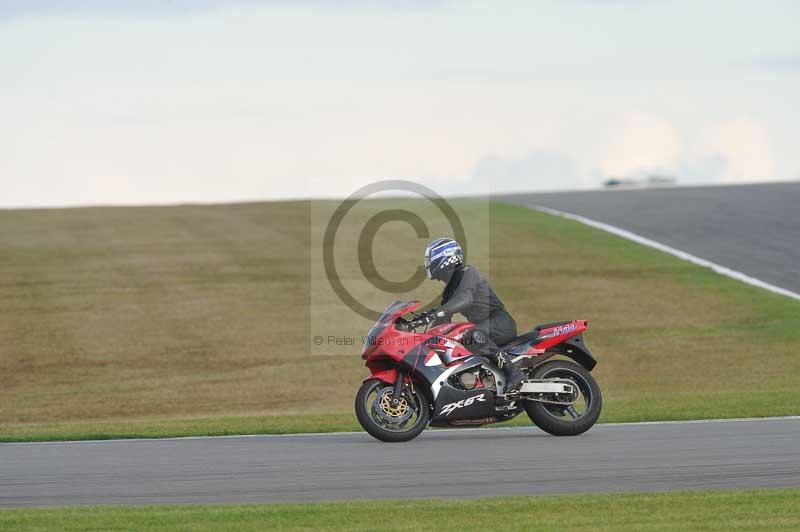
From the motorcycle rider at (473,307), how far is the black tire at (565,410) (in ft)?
1.08

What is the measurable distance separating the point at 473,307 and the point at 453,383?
0.87m

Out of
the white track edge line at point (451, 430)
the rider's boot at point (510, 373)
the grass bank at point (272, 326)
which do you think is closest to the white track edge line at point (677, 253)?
the grass bank at point (272, 326)

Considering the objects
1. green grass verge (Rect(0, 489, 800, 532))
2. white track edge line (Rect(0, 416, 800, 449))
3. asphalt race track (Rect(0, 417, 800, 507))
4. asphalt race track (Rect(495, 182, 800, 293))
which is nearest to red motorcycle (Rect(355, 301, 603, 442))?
asphalt race track (Rect(0, 417, 800, 507))

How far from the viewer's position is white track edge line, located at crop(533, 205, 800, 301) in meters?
31.5

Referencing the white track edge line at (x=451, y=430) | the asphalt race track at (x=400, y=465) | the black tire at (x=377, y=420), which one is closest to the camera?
the asphalt race track at (x=400, y=465)

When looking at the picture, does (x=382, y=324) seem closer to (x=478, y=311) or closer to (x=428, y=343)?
(x=428, y=343)

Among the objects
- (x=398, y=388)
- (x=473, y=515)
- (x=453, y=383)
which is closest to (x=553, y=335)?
(x=453, y=383)

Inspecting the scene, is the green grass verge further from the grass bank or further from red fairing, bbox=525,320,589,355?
the grass bank

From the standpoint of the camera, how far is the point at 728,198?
49.8 metres

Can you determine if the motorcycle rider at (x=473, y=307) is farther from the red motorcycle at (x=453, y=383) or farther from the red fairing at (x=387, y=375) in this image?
the red fairing at (x=387, y=375)

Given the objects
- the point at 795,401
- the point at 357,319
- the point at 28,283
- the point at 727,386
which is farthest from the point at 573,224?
the point at 795,401

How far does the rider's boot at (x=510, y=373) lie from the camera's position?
13867mm

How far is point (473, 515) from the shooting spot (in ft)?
29.8

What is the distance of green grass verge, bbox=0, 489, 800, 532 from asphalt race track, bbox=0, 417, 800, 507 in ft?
1.46
